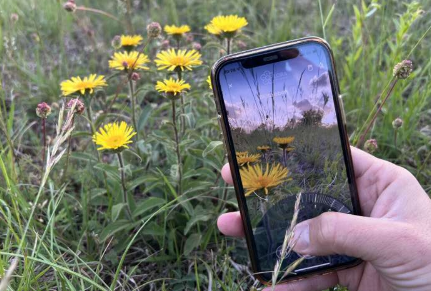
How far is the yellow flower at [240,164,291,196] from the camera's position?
1.32 meters

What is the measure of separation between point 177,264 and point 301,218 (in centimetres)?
47

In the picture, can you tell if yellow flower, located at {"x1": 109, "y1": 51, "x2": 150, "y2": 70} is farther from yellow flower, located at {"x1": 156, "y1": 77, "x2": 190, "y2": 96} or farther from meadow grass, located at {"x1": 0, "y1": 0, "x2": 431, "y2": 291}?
yellow flower, located at {"x1": 156, "y1": 77, "x2": 190, "y2": 96}

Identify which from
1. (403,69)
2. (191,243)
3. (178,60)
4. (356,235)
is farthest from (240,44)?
(356,235)

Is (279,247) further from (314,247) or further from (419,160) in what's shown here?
(419,160)

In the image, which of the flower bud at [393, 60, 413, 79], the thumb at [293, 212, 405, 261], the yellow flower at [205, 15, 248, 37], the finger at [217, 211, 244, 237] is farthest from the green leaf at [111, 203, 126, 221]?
the flower bud at [393, 60, 413, 79]

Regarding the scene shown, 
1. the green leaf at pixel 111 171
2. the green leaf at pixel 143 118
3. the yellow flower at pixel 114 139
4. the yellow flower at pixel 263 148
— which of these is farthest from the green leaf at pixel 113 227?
the yellow flower at pixel 263 148

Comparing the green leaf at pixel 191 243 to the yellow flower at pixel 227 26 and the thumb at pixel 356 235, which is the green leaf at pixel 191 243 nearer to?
the thumb at pixel 356 235

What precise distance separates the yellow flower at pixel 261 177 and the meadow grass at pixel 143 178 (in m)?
0.16

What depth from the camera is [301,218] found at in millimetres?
1333

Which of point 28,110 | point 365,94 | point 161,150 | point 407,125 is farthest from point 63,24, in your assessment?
point 407,125

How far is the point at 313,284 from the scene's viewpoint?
4.48ft

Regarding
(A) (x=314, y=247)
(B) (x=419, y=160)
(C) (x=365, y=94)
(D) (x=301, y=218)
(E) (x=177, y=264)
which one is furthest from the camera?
(C) (x=365, y=94)

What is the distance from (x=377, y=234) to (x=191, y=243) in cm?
65

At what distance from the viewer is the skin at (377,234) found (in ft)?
3.59
